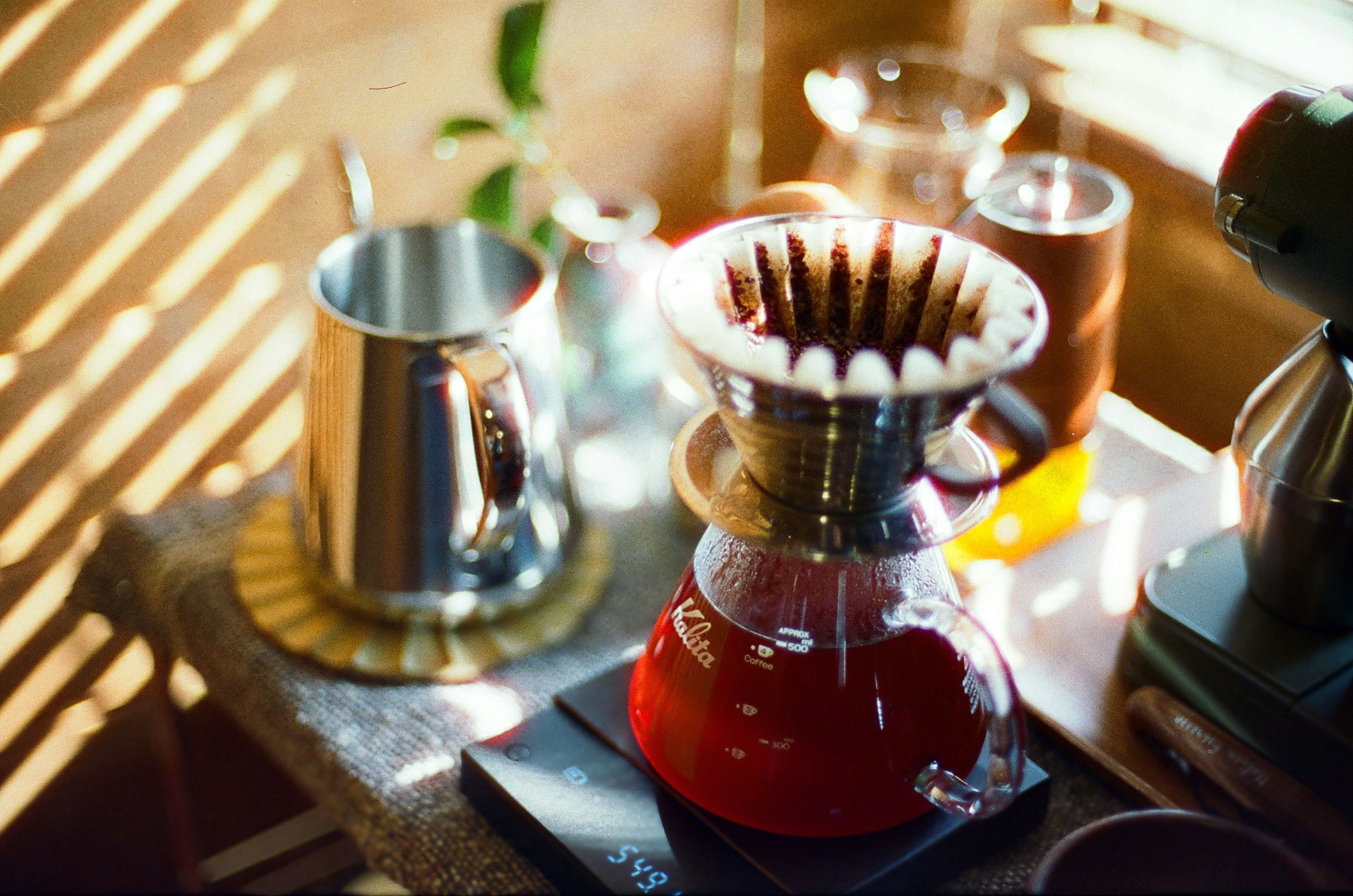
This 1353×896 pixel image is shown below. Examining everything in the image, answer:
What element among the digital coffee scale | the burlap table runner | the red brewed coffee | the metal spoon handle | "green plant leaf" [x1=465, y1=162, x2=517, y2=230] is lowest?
the burlap table runner

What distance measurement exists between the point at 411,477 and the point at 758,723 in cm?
26

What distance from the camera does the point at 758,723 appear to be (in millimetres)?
509

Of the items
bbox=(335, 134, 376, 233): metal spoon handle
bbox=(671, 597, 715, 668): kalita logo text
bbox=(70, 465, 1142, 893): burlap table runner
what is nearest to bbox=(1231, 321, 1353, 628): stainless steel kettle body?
bbox=(70, 465, 1142, 893): burlap table runner

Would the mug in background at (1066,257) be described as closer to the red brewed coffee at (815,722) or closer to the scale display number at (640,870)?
the red brewed coffee at (815,722)

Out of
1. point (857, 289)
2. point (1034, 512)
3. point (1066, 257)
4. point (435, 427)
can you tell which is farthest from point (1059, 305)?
point (435, 427)

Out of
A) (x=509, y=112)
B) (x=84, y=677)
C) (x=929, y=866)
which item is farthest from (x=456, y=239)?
(x=84, y=677)

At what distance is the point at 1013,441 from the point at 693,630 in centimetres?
17

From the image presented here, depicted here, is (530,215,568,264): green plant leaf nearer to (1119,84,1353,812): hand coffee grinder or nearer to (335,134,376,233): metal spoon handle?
(335,134,376,233): metal spoon handle

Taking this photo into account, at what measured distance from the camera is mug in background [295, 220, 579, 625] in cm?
64

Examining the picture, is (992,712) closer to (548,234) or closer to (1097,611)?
(1097,611)

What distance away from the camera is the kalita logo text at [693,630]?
0.53 m

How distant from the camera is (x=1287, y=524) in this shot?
57cm

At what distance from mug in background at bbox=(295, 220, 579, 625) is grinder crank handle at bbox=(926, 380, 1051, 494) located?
0.25m

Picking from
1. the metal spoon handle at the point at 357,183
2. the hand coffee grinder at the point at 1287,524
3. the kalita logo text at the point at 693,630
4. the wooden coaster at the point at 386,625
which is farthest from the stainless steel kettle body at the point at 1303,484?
the metal spoon handle at the point at 357,183
